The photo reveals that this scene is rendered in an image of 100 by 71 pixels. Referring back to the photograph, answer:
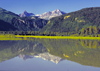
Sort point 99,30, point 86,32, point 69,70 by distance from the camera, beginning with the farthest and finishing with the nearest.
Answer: point 99,30, point 86,32, point 69,70

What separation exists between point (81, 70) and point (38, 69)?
495 cm

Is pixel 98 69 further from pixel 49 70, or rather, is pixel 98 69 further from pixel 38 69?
pixel 38 69

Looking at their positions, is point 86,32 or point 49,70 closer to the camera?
point 49,70

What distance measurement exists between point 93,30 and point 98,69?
165 m

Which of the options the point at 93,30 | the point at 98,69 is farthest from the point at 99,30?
the point at 98,69

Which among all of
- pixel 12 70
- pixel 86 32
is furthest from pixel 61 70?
pixel 86 32

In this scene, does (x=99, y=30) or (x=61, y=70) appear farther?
(x=99, y=30)

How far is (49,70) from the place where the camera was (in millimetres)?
16219

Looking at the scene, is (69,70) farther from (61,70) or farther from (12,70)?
(12,70)

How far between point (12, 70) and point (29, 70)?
6.41ft

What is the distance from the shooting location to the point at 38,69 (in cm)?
1683

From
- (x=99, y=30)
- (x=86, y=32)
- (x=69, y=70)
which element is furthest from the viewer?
(x=99, y=30)

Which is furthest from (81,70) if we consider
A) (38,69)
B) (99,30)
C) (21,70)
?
(99,30)

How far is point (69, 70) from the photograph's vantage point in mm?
16125
